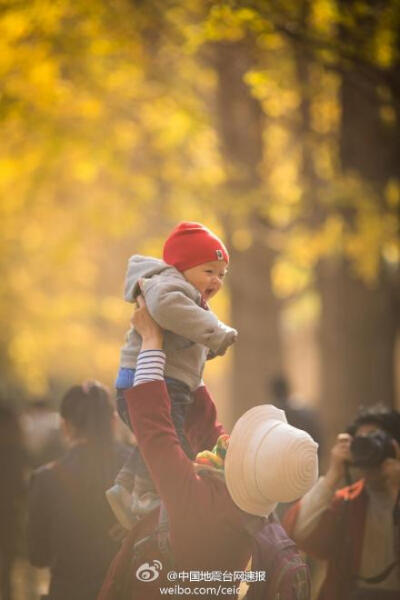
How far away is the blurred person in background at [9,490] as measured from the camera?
930 centimetres

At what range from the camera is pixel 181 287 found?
378 cm

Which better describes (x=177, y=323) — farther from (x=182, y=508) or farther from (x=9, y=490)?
(x=9, y=490)

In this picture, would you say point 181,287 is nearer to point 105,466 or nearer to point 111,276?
point 105,466

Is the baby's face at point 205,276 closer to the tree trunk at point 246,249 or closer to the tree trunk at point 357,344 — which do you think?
the tree trunk at point 246,249

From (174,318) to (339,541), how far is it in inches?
59.3

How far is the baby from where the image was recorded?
3719 mm

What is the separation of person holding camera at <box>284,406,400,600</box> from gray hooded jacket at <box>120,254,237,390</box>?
0.99 meters

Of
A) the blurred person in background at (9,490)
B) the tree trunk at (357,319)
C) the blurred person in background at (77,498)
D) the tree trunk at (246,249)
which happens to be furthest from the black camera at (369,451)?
the tree trunk at (246,249)

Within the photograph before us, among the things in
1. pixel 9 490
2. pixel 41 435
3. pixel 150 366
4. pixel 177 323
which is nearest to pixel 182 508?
pixel 150 366

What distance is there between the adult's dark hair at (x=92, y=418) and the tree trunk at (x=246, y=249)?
820 centimetres

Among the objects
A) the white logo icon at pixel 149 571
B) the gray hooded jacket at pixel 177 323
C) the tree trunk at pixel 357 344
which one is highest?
the tree trunk at pixel 357 344

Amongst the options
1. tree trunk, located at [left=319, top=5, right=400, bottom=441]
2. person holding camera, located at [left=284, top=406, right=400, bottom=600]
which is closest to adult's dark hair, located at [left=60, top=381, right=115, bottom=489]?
person holding camera, located at [left=284, top=406, right=400, bottom=600]

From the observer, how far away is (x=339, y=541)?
4.65 m

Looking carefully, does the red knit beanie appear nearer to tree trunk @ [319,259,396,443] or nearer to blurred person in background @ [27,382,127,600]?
blurred person in background @ [27,382,127,600]
